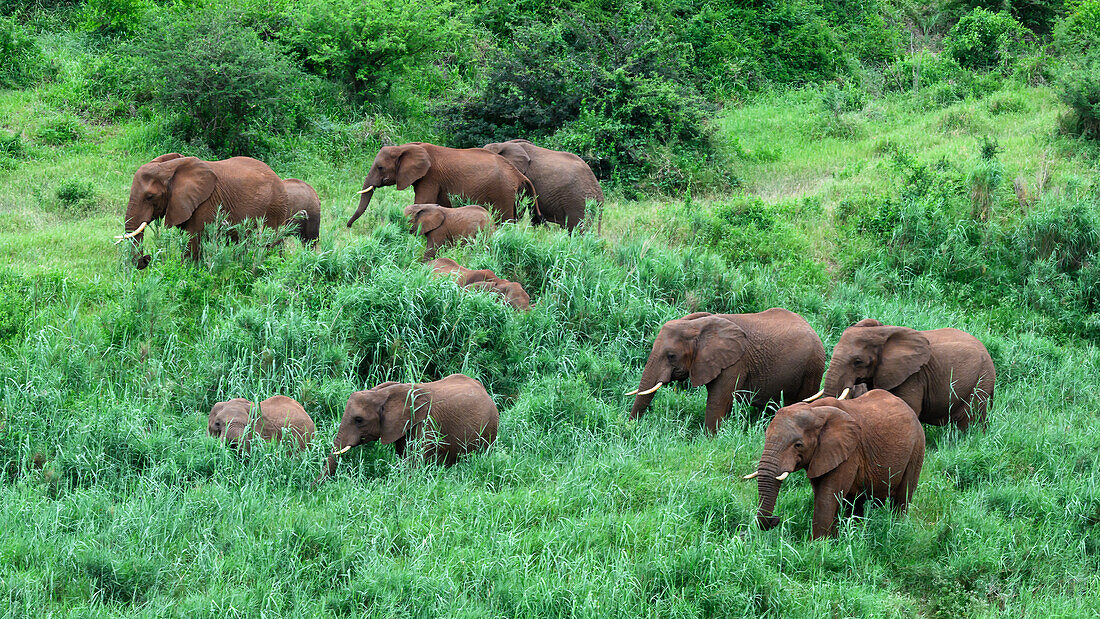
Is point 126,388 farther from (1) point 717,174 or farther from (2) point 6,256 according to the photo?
(1) point 717,174

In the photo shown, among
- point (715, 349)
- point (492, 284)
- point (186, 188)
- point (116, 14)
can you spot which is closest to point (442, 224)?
point (492, 284)

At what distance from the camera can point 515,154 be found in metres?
13.4

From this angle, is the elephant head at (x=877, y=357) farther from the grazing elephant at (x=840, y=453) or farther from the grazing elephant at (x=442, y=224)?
the grazing elephant at (x=442, y=224)

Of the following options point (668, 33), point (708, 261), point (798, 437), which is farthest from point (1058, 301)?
point (668, 33)

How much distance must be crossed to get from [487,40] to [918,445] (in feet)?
50.8

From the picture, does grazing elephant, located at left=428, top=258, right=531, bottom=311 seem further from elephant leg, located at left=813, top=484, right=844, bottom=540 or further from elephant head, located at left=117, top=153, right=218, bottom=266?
elephant leg, located at left=813, top=484, right=844, bottom=540

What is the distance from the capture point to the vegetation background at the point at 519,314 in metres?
6.36

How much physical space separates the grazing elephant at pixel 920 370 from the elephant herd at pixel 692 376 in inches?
0.5

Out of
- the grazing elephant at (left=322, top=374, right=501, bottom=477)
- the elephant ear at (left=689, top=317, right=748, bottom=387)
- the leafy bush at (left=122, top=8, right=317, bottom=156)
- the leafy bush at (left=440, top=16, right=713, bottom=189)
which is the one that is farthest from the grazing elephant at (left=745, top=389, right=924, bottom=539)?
the leafy bush at (left=122, top=8, right=317, bottom=156)

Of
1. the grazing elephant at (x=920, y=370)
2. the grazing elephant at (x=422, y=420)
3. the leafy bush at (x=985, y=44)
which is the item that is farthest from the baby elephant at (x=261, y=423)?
the leafy bush at (x=985, y=44)

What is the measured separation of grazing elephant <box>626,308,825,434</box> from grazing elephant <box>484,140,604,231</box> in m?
4.65

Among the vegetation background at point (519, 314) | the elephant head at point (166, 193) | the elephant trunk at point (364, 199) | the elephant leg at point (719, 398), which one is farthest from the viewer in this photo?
the elephant trunk at point (364, 199)

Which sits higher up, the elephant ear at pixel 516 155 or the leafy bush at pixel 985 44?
the leafy bush at pixel 985 44

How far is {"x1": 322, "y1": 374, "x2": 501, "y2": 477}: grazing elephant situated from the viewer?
7.44 metres
